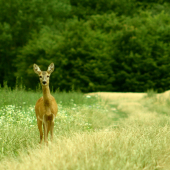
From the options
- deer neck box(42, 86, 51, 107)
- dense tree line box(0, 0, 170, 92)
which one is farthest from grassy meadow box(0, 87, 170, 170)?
dense tree line box(0, 0, 170, 92)

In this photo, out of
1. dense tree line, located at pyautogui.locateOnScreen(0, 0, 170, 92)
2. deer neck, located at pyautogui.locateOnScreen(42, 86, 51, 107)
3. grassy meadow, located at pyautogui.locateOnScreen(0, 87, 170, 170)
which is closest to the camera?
grassy meadow, located at pyautogui.locateOnScreen(0, 87, 170, 170)

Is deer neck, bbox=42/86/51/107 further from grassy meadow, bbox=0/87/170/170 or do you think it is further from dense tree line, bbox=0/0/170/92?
dense tree line, bbox=0/0/170/92

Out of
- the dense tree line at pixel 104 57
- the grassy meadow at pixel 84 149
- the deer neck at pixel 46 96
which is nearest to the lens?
the grassy meadow at pixel 84 149

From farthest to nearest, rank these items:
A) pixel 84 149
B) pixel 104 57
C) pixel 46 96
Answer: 1. pixel 104 57
2. pixel 46 96
3. pixel 84 149

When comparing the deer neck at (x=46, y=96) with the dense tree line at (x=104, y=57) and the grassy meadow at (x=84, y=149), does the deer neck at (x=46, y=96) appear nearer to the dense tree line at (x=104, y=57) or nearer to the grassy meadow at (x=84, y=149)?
the grassy meadow at (x=84, y=149)

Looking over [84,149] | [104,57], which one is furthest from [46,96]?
[104,57]

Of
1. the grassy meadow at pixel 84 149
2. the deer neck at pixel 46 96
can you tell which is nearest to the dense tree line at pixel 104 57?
the grassy meadow at pixel 84 149

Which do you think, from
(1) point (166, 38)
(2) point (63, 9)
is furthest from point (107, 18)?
(1) point (166, 38)

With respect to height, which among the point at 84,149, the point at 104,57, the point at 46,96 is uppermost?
the point at 104,57

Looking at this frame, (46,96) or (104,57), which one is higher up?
(104,57)

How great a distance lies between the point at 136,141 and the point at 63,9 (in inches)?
914

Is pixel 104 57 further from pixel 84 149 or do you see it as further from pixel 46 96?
pixel 84 149

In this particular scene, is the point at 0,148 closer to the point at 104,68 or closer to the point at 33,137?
the point at 33,137

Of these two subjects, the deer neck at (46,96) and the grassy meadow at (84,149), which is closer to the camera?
the grassy meadow at (84,149)
